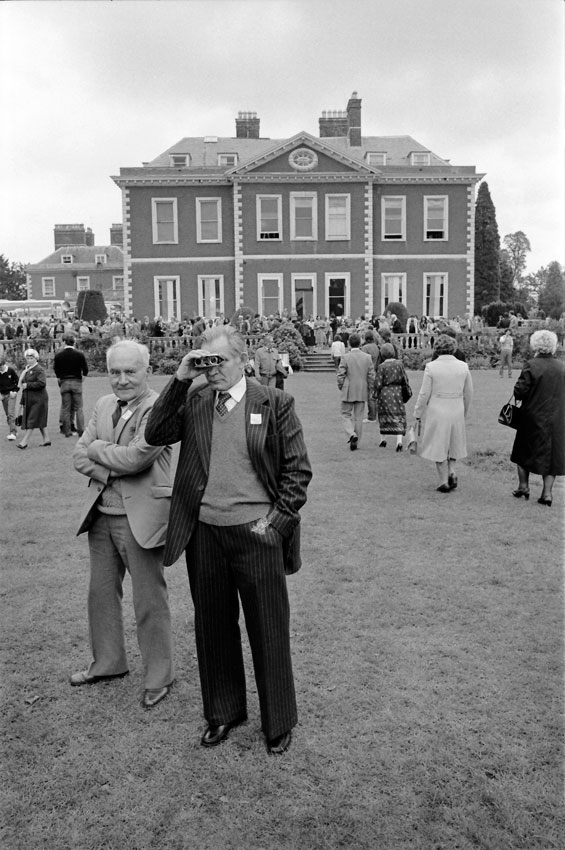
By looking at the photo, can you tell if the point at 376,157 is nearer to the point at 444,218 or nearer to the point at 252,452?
the point at 444,218

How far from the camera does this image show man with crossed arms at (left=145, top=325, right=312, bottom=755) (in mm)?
3861

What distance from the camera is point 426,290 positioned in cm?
4103

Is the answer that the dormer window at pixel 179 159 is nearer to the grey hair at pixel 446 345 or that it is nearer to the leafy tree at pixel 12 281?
the grey hair at pixel 446 345

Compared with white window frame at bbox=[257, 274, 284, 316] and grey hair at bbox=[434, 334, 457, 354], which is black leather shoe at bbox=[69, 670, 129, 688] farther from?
white window frame at bbox=[257, 274, 284, 316]

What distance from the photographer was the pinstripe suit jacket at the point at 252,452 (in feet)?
12.7

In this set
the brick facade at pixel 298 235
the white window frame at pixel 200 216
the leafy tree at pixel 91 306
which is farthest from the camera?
the leafy tree at pixel 91 306

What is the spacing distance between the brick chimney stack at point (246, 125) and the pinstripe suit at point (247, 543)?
45419mm

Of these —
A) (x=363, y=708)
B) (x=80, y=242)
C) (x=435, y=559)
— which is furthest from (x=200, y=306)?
(x=80, y=242)

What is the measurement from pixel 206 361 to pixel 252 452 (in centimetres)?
49

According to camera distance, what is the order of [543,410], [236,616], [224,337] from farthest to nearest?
[543,410]
[236,616]
[224,337]

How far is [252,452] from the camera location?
→ 384 centimetres

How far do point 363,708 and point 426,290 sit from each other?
38185mm

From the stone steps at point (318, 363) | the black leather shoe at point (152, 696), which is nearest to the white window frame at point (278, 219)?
the stone steps at point (318, 363)

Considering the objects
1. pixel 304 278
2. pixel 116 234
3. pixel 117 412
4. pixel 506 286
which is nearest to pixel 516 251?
pixel 506 286
